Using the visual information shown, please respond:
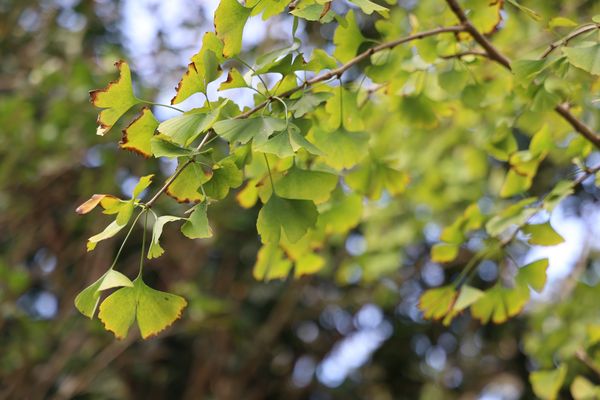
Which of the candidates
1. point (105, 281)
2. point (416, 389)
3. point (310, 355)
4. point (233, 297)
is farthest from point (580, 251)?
point (105, 281)

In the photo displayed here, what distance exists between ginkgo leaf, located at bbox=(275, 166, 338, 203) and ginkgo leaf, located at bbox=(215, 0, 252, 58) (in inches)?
4.9

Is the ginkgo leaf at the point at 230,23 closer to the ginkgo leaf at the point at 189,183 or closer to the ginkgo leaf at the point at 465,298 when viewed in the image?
the ginkgo leaf at the point at 189,183

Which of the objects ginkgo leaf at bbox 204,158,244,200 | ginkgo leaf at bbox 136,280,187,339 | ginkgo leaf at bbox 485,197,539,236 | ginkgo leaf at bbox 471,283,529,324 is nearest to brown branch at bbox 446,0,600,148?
ginkgo leaf at bbox 485,197,539,236

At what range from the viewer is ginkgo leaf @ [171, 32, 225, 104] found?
0.61 metres

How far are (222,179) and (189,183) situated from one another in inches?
1.2

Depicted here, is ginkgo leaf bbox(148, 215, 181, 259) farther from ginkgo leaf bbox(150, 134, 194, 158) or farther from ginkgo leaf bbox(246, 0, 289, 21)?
ginkgo leaf bbox(246, 0, 289, 21)

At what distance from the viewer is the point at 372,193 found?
96cm

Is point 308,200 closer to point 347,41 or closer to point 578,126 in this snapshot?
point 347,41

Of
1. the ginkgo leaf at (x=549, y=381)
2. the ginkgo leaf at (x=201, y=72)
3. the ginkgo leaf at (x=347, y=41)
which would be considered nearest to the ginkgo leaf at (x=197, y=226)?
the ginkgo leaf at (x=201, y=72)

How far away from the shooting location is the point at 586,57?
650 millimetres

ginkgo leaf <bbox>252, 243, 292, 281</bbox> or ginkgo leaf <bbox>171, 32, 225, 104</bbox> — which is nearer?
ginkgo leaf <bbox>171, 32, 225, 104</bbox>

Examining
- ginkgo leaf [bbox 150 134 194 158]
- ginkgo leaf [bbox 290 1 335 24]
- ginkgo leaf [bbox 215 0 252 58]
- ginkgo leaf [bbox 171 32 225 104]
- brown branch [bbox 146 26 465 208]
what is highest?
ginkgo leaf [bbox 290 1 335 24]

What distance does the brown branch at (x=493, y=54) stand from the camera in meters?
0.78

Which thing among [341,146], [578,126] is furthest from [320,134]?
[578,126]
